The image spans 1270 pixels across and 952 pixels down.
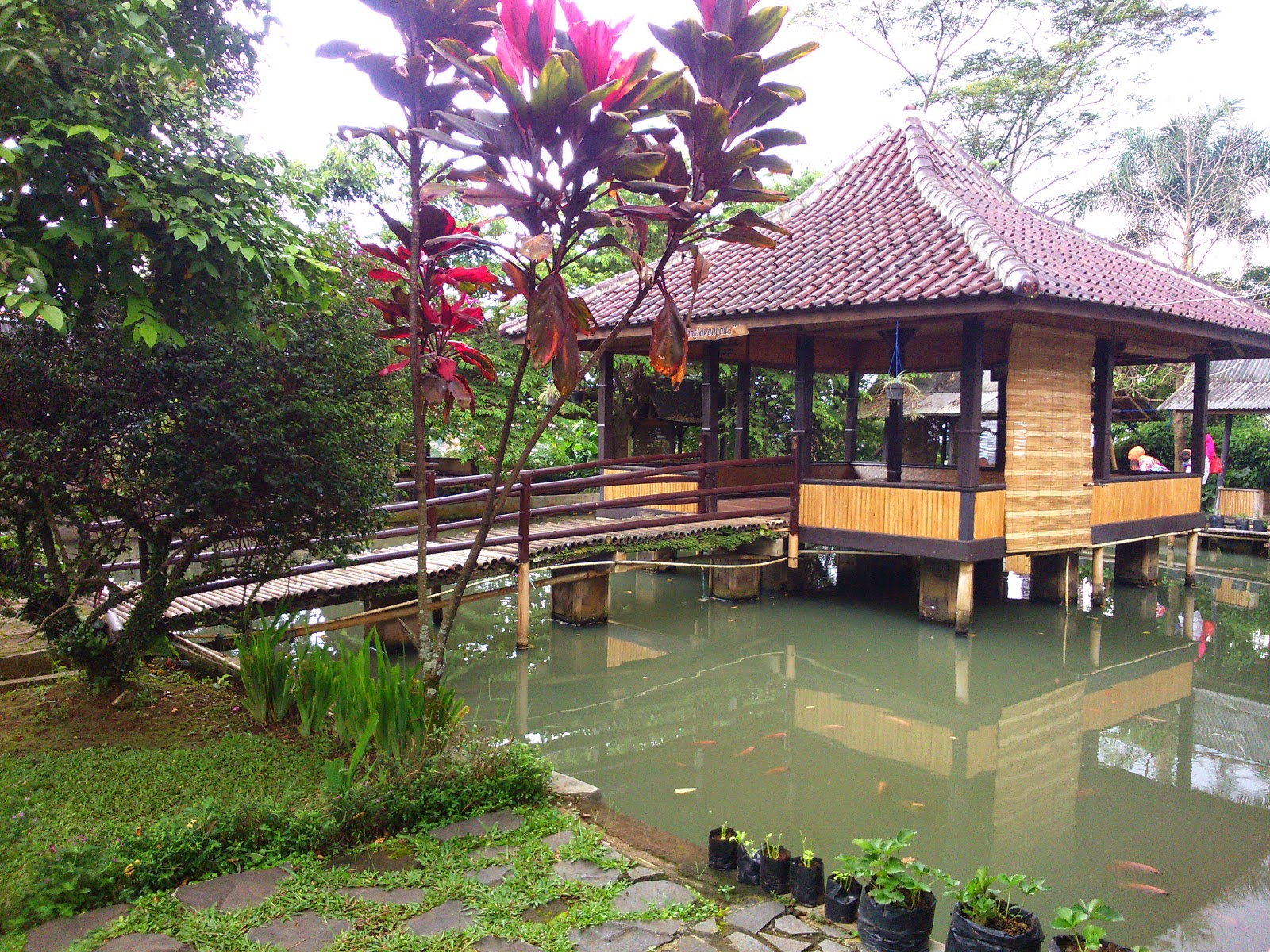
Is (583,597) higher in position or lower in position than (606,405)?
lower

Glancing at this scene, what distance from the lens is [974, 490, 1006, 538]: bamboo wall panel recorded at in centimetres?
809

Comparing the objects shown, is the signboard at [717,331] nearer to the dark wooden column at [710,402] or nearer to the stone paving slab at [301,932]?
the dark wooden column at [710,402]

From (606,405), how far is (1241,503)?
11.7 meters

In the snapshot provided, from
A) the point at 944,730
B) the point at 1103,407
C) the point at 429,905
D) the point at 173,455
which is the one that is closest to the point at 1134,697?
the point at 944,730

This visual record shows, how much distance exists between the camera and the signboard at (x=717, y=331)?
8.89 m

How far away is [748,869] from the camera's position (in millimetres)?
3045

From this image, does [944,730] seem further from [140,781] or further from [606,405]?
[606,405]

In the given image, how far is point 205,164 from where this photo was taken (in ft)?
10.8

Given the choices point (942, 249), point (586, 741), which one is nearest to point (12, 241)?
point (586, 741)

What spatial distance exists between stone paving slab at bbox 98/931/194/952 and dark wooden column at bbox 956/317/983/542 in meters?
7.10

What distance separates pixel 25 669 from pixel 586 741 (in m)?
3.35

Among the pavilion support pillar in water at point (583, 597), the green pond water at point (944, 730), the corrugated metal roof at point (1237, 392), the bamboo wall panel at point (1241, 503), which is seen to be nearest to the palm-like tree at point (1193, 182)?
the corrugated metal roof at point (1237, 392)

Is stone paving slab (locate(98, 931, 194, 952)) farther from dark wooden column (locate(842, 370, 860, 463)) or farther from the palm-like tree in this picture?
the palm-like tree

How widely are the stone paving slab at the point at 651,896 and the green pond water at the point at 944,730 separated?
105 centimetres
